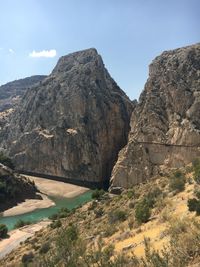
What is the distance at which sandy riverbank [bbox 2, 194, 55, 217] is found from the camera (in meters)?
76.4

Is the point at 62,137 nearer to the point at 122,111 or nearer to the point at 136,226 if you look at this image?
the point at 122,111

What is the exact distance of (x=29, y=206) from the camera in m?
80.5

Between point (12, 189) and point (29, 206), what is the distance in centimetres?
841

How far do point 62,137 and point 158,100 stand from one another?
37.4 m

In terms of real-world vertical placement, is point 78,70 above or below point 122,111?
above

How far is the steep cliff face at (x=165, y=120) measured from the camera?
76.7m

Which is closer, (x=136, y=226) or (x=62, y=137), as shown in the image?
(x=136, y=226)

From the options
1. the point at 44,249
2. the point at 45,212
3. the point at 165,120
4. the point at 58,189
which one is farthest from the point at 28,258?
the point at 58,189

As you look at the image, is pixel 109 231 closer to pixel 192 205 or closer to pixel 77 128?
pixel 192 205

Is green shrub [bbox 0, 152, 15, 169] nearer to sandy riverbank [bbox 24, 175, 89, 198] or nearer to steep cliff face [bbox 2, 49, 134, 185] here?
steep cliff face [bbox 2, 49, 134, 185]

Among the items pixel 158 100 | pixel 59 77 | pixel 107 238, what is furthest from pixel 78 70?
pixel 107 238

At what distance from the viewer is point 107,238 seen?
23.2 meters

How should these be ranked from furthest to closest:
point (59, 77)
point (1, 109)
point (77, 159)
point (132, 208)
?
point (1, 109)
point (59, 77)
point (77, 159)
point (132, 208)

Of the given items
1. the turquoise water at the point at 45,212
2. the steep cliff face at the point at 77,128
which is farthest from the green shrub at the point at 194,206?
the steep cliff face at the point at 77,128
